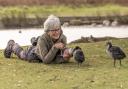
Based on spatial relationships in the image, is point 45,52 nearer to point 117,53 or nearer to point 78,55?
point 78,55

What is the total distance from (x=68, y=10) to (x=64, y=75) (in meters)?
39.7

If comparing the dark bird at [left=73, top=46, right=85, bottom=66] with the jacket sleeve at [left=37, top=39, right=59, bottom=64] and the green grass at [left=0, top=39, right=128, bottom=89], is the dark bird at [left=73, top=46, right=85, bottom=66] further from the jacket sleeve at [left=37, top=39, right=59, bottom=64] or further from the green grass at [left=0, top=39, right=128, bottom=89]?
the jacket sleeve at [left=37, top=39, right=59, bottom=64]

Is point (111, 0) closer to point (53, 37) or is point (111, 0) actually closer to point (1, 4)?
point (1, 4)

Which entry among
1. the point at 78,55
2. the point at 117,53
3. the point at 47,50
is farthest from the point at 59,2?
the point at 78,55

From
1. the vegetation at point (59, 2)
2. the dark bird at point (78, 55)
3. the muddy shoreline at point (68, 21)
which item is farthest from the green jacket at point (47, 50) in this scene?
the vegetation at point (59, 2)

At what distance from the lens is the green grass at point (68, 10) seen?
48844 mm

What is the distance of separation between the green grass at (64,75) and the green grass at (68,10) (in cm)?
3473

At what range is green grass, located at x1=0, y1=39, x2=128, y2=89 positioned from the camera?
10.6m

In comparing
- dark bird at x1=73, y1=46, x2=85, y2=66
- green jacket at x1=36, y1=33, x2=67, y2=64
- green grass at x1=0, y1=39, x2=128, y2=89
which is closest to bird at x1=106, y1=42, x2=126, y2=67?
green grass at x1=0, y1=39, x2=128, y2=89

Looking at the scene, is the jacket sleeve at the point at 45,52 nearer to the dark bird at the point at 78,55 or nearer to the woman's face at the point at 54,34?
the woman's face at the point at 54,34

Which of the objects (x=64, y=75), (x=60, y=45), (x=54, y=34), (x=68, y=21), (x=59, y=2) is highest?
(x=59, y=2)

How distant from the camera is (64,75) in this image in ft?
37.8

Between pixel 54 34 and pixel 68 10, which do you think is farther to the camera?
pixel 68 10

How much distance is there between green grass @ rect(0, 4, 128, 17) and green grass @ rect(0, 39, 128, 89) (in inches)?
1367
